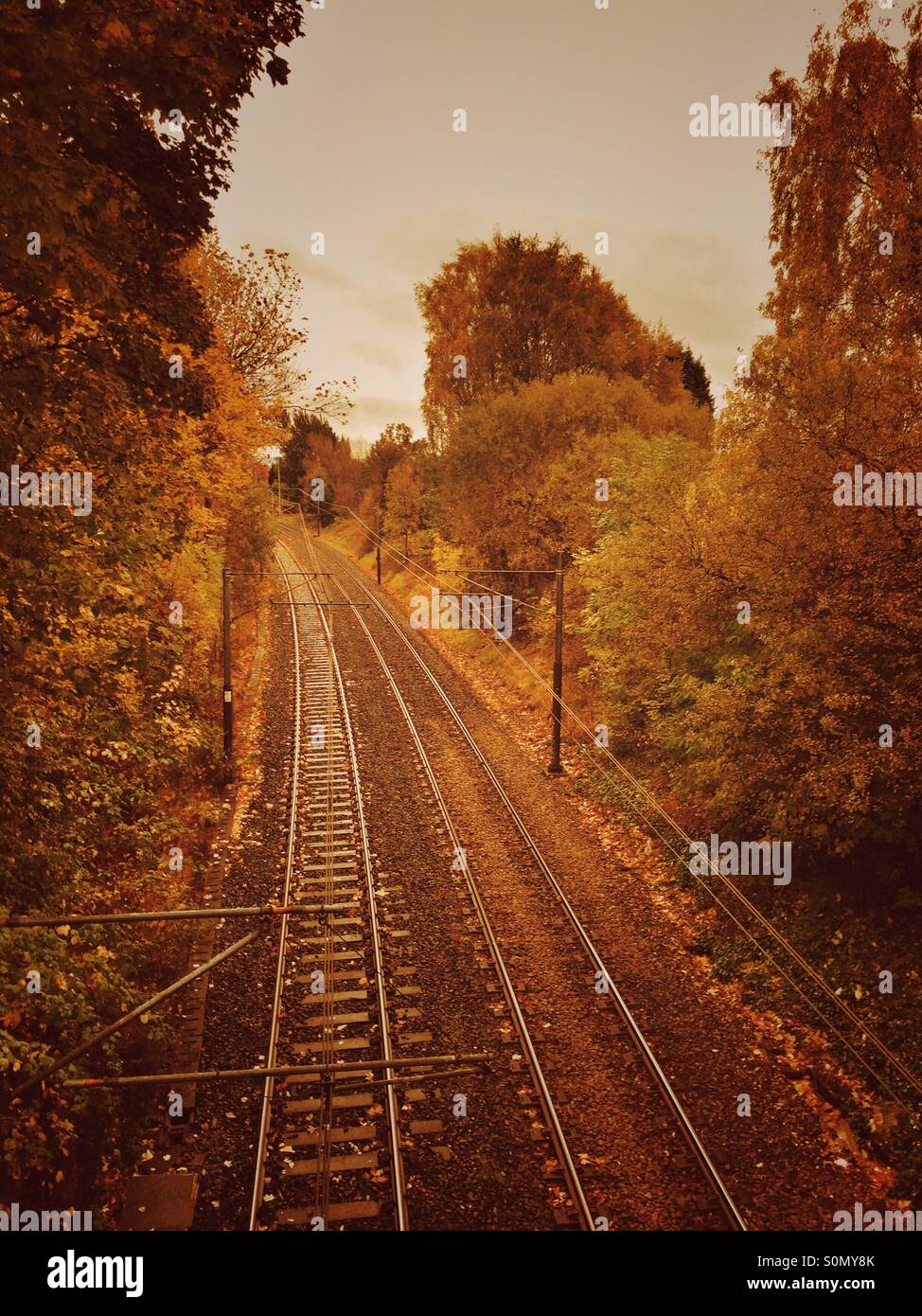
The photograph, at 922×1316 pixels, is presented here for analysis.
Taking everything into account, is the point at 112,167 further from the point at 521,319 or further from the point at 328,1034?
the point at 521,319

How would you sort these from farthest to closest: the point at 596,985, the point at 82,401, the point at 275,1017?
1. the point at 596,985
2. the point at 275,1017
3. the point at 82,401

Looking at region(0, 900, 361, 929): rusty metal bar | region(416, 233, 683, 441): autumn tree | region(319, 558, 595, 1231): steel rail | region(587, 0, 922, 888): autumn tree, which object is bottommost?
→ region(319, 558, 595, 1231): steel rail

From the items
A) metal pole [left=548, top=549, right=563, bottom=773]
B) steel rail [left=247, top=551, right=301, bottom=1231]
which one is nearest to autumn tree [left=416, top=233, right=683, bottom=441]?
metal pole [left=548, top=549, right=563, bottom=773]

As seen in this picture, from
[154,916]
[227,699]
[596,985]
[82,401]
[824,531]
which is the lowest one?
[596,985]

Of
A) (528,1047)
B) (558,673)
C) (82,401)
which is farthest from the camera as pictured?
A: (558,673)

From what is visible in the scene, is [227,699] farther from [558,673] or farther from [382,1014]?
[382,1014]

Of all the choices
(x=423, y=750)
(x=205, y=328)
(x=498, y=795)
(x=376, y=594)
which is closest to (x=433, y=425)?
(x=376, y=594)

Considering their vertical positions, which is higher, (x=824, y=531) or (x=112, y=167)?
(x=112, y=167)

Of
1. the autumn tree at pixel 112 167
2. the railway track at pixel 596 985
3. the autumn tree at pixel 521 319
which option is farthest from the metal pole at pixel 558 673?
the autumn tree at pixel 521 319

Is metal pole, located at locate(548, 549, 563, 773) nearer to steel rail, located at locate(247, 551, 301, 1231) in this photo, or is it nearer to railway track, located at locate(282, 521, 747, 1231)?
railway track, located at locate(282, 521, 747, 1231)

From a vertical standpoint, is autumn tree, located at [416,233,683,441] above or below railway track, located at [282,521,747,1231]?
A: above

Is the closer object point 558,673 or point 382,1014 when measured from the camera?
A: point 382,1014

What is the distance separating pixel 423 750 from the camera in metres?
22.2

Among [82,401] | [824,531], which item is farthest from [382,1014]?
[824,531]
